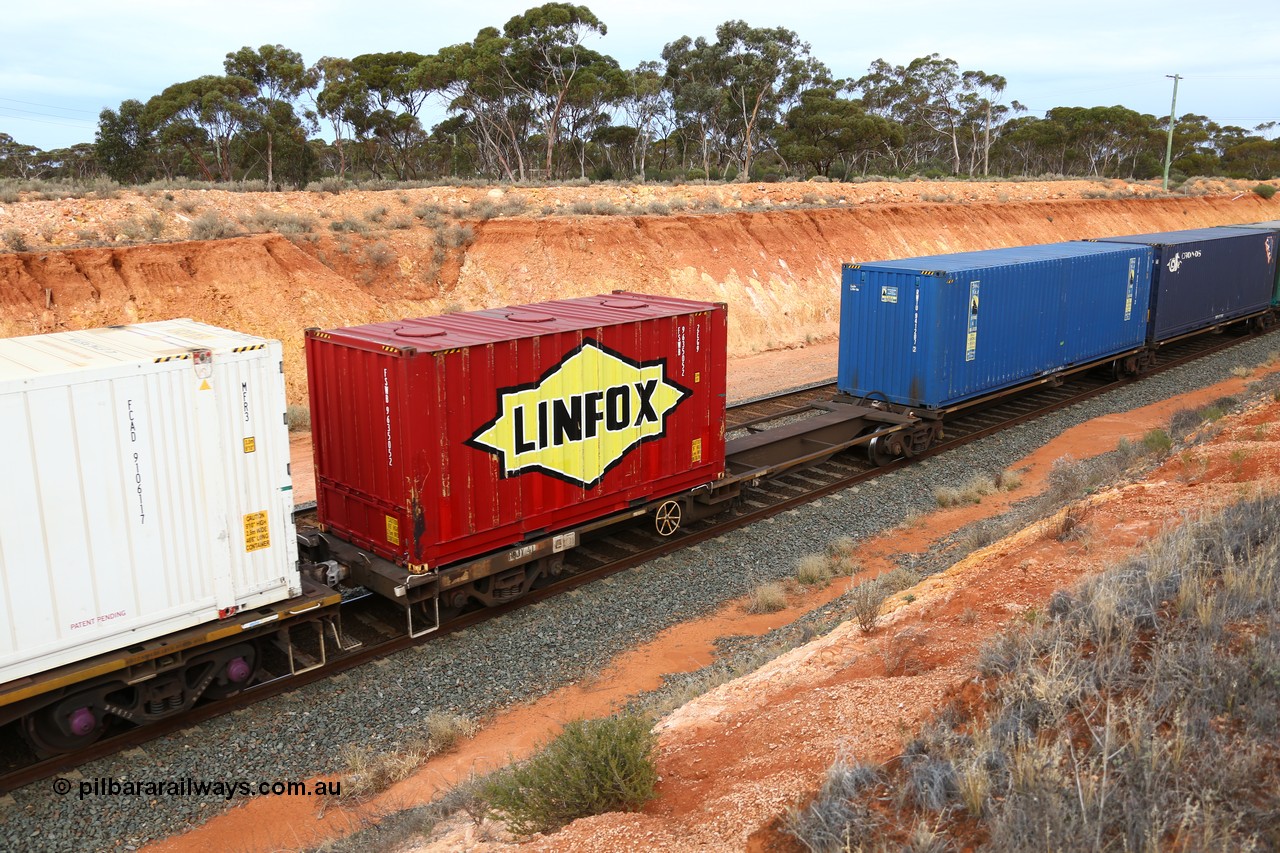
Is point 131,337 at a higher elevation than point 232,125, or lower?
lower

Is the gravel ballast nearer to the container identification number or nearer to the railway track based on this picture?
the railway track

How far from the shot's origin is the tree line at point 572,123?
162 feet

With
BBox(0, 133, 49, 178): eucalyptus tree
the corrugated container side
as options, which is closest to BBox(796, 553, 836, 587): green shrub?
the corrugated container side

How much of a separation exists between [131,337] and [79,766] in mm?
3953

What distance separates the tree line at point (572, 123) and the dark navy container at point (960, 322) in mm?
26024

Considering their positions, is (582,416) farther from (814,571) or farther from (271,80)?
(271,80)

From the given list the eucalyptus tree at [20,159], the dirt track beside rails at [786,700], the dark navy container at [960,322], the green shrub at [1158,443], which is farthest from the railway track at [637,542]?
the eucalyptus tree at [20,159]

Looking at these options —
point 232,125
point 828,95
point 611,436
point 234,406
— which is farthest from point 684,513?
point 828,95

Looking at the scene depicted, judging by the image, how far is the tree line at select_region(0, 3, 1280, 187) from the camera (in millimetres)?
49438

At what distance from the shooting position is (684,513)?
13617mm

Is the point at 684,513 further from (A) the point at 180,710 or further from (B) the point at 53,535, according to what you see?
(B) the point at 53,535

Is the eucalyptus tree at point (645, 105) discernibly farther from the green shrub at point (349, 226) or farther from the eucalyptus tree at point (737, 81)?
the green shrub at point (349, 226)

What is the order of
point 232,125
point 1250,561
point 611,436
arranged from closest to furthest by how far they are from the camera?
point 1250,561
point 611,436
point 232,125

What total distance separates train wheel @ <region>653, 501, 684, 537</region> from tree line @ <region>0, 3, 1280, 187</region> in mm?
27998
